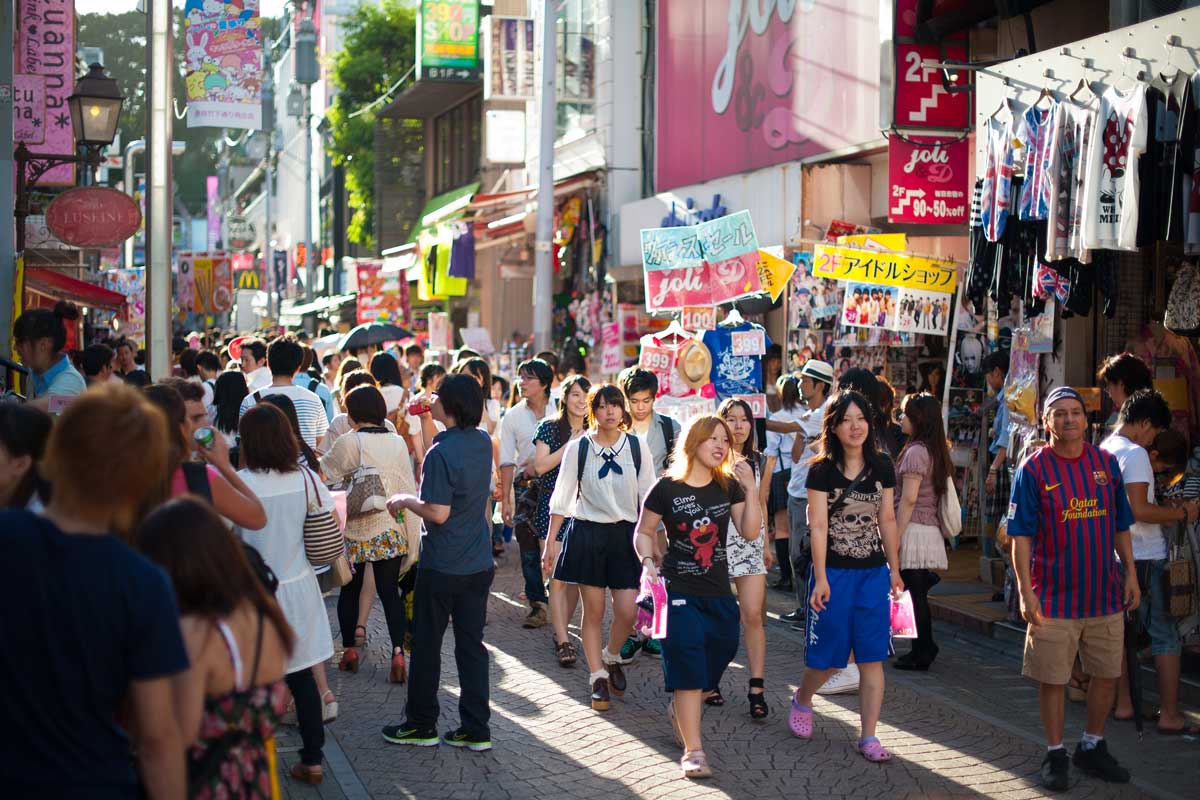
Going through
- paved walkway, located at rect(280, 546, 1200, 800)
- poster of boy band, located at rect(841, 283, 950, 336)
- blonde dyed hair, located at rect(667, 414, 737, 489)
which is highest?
poster of boy band, located at rect(841, 283, 950, 336)

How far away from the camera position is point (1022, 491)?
695cm

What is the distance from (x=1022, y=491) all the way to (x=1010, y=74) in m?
5.62

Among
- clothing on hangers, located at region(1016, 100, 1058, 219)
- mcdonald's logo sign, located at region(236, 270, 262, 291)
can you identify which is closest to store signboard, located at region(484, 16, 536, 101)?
clothing on hangers, located at region(1016, 100, 1058, 219)

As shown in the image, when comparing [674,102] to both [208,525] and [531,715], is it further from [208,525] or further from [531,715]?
[208,525]

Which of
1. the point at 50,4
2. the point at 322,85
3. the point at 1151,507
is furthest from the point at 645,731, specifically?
the point at 322,85

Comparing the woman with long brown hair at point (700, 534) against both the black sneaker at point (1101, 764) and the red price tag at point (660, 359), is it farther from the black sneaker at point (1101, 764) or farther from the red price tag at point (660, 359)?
the red price tag at point (660, 359)

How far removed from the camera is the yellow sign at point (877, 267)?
12992mm

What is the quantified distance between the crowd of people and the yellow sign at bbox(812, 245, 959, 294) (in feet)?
6.37

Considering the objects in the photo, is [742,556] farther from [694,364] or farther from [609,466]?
[694,364]

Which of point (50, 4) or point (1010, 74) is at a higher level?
point (50, 4)

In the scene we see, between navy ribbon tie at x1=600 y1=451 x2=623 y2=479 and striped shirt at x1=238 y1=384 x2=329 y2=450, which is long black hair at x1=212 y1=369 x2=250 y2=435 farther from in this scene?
navy ribbon tie at x1=600 y1=451 x2=623 y2=479

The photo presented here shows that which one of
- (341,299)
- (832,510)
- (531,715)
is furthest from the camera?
(341,299)

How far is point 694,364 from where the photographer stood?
12.4 meters

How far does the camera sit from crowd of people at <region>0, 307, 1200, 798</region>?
336 cm
